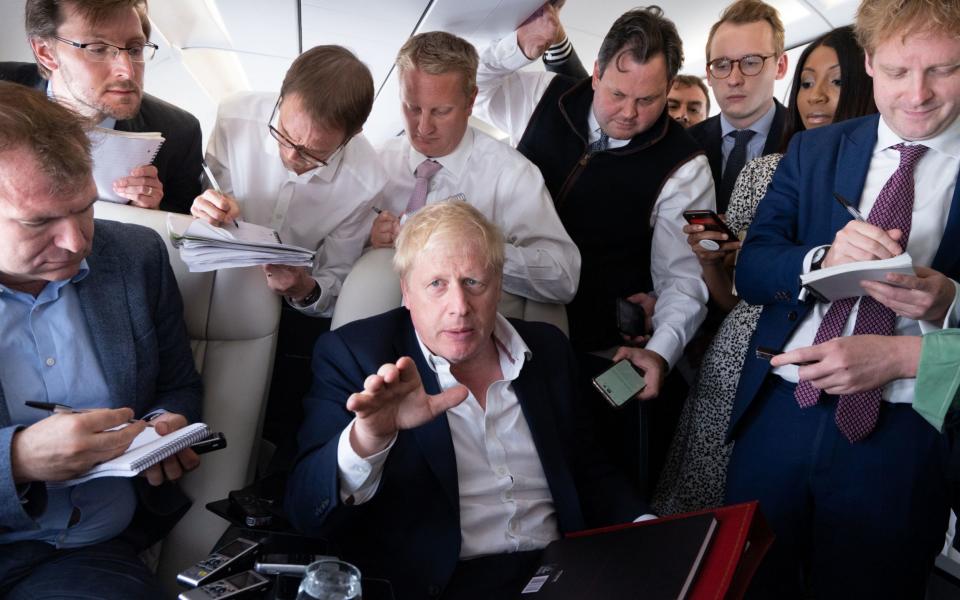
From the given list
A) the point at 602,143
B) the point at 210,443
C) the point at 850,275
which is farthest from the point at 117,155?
the point at 850,275

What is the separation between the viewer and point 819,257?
6.93ft

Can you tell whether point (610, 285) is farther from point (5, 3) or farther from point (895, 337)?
point (5, 3)

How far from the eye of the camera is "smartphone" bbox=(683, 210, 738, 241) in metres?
2.66

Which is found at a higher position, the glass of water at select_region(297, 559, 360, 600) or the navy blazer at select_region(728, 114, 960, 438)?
the navy blazer at select_region(728, 114, 960, 438)

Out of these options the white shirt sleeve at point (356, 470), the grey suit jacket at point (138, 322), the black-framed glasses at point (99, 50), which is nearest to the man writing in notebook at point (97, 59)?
the black-framed glasses at point (99, 50)

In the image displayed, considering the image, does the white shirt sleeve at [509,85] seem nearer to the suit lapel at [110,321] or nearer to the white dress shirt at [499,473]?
the white dress shirt at [499,473]

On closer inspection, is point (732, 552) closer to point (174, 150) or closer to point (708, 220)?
point (708, 220)

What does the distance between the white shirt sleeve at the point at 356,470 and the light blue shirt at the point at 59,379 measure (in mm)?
550

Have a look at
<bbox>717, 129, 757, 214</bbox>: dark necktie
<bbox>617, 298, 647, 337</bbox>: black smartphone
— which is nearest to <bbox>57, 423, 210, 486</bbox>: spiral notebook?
<bbox>617, 298, 647, 337</bbox>: black smartphone

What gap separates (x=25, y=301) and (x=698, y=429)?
1.96 m

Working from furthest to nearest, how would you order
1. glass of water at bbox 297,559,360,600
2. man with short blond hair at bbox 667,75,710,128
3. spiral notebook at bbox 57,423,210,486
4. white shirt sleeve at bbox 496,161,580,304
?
man with short blond hair at bbox 667,75,710,128, white shirt sleeve at bbox 496,161,580,304, spiral notebook at bbox 57,423,210,486, glass of water at bbox 297,559,360,600

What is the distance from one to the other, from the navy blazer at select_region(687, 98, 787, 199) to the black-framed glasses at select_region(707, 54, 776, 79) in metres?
0.19

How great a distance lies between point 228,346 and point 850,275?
5.48ft

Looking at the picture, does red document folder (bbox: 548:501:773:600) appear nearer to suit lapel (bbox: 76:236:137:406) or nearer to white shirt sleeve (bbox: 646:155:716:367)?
white shirt sleeve (bbox: 646:155:716:367)
